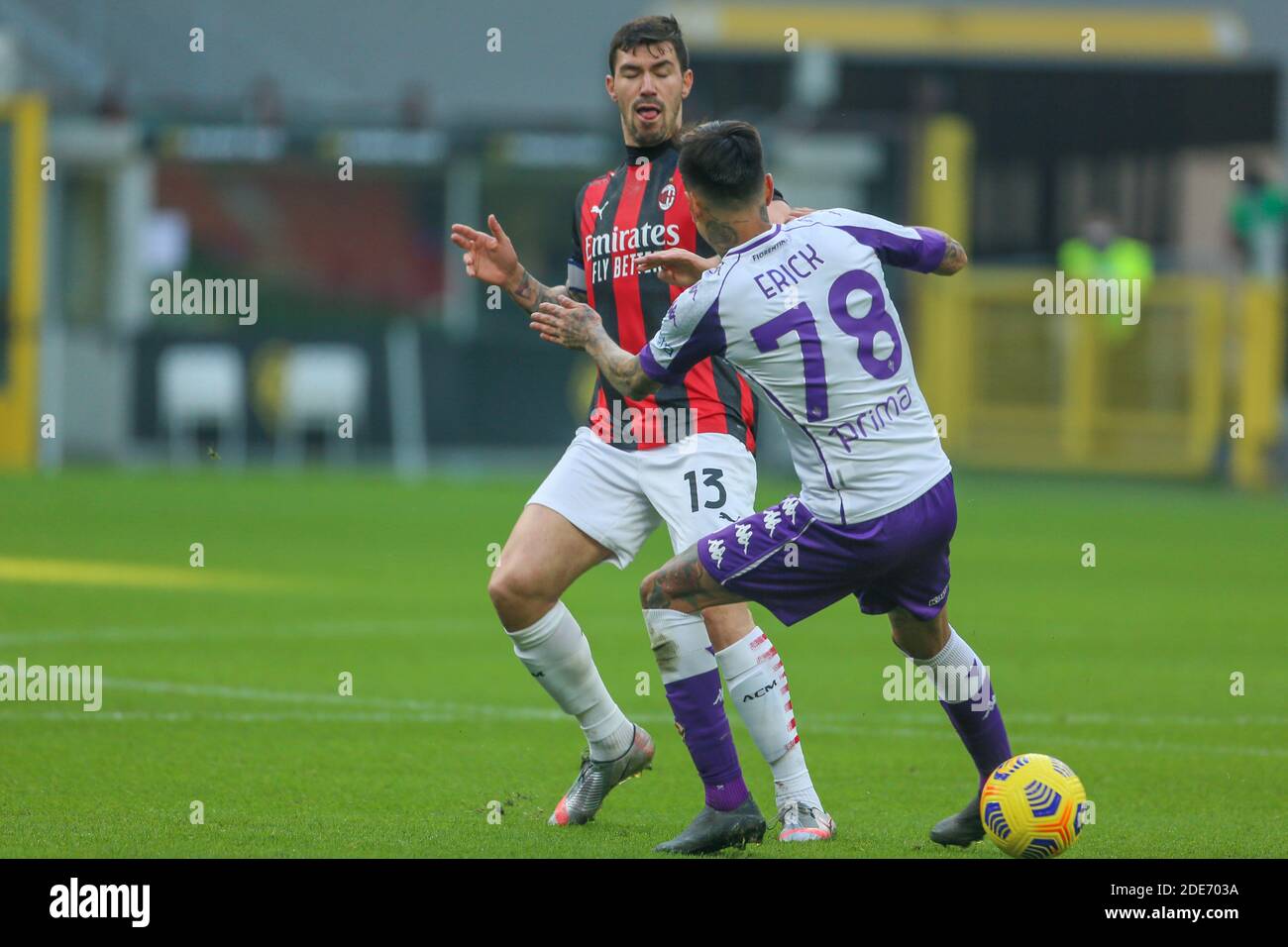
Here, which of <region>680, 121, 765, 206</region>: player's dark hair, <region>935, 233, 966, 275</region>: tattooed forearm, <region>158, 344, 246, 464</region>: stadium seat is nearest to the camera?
<region>680, 121, 765, 206</region>: player's dark hair

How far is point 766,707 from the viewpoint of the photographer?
645cm

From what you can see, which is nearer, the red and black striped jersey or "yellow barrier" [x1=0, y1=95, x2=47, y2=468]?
the red and black striped jersey

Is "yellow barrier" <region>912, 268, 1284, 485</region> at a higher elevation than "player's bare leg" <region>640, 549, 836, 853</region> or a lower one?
higher

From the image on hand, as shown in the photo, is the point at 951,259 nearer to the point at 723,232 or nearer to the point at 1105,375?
the point at 723,232

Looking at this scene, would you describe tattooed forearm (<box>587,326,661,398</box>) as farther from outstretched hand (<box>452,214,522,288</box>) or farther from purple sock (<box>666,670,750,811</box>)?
purple sock (<box>666,670,750,811</box>)

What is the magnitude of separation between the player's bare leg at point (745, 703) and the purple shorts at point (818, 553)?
0.10 m

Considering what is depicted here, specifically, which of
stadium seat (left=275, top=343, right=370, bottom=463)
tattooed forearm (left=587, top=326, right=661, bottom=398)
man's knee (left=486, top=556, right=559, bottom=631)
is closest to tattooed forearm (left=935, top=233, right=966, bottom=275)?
tattooed forearm (left=587, top=326, right=661, bottom=398)

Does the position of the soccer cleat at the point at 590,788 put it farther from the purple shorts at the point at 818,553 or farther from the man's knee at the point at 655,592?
the purple shorts at the point at 818,553

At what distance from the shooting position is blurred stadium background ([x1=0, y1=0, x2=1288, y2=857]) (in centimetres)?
847

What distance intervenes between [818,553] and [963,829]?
39.2 inches
